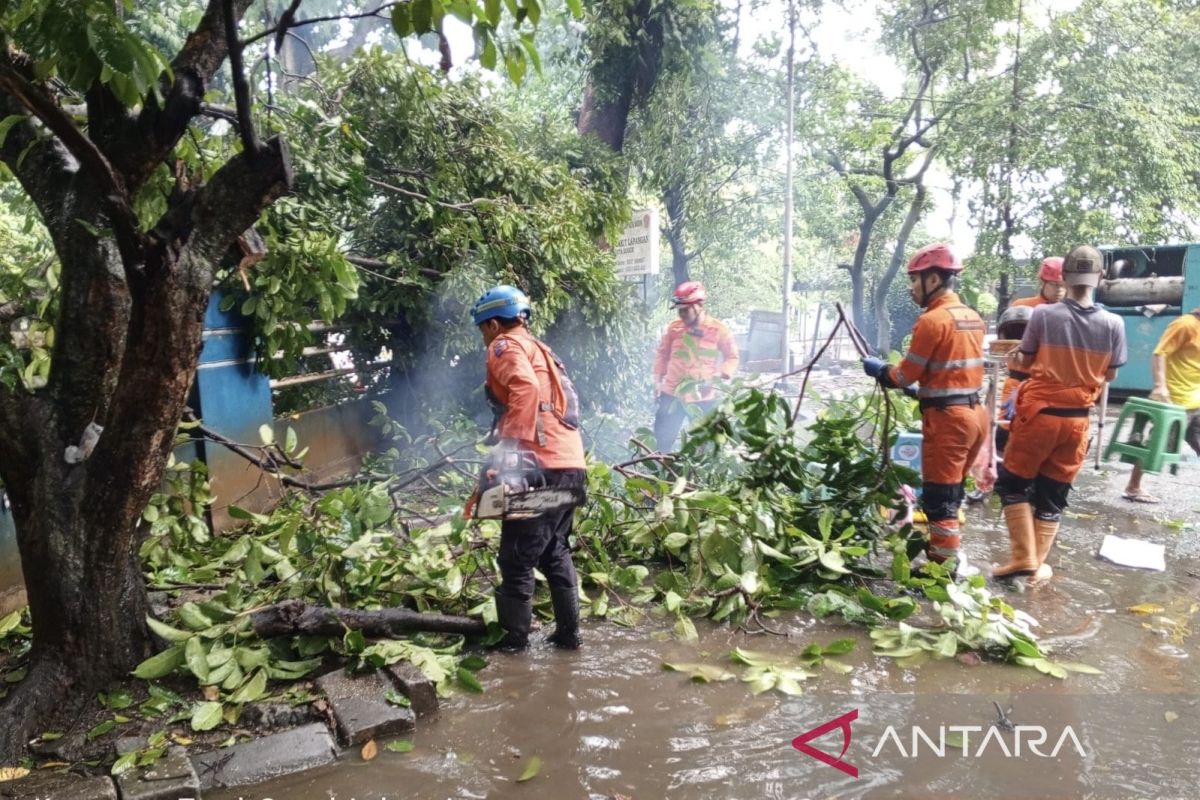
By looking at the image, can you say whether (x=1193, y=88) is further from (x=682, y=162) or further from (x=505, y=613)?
(x=505, y=613)

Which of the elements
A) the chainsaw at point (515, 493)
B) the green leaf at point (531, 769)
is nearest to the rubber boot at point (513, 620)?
the chainsaw at point (515, 493)

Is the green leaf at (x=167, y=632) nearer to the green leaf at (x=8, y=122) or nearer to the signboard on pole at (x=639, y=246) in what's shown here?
the green leaf at (x=8, y=122)

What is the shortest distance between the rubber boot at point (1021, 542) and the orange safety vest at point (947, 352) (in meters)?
0.86

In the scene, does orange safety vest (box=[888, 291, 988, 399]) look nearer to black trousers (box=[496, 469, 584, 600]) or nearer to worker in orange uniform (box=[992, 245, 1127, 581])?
worker in orange uniform (box=[992, 245, 1127, 581])

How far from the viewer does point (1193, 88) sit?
14.3 m

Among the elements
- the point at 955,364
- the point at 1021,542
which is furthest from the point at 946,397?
the point at 1021,542

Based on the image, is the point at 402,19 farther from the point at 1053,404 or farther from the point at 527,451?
the point at 1053,404

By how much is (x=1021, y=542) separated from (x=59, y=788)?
→ 16.3ft

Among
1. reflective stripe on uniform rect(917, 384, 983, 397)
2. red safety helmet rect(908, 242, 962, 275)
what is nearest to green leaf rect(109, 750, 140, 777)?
reflective stripe on uniform rect(917, 384, 983, 397)

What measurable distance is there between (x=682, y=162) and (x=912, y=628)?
930 cm

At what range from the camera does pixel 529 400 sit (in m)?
3.81

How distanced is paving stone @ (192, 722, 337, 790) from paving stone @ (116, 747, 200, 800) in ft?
0.25

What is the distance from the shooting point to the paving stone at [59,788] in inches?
107

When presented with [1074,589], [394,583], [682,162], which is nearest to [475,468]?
[394,583]
